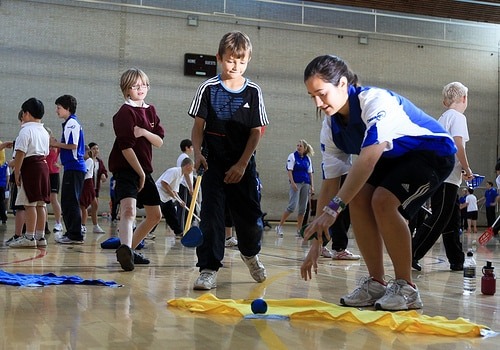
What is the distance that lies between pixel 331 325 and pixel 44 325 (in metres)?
1.15

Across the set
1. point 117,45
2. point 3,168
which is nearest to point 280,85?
point 117,45

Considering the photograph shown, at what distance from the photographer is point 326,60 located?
315 centimetres

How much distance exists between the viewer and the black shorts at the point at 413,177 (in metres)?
3.34

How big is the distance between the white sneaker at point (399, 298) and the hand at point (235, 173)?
1199 millimetres

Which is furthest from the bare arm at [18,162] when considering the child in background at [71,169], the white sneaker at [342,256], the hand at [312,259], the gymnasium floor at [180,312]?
the hand at [312,259]

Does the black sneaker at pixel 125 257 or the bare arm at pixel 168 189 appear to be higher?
the bare arm at pixel 168 189

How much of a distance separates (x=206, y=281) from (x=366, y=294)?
0.99 metres

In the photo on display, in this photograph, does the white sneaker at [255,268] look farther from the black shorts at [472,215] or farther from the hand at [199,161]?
the black shorts at [472,215]

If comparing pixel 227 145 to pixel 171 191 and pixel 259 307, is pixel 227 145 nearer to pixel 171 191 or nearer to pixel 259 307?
pixel 259 307

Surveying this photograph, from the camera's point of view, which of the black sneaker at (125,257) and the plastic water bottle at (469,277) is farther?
the black sneaker at (125,257)

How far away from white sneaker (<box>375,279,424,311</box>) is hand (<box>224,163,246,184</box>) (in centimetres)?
120

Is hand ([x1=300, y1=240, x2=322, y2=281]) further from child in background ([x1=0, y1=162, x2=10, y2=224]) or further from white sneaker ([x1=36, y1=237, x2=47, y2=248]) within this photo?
child in background ([x1=0, y1=162, x2=10, y2=224])

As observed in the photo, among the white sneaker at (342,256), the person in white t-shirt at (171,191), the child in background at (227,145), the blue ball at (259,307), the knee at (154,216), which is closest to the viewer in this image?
the blue ball at (259,307)

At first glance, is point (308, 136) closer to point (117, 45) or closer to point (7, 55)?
point (117, 45)
